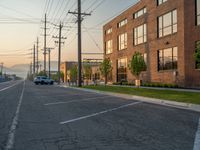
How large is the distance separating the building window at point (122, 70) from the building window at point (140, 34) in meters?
5.38

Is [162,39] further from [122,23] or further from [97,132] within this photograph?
[97,132]

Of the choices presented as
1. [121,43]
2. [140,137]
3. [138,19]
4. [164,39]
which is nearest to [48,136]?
[140,137]

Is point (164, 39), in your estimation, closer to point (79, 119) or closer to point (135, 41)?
point (135, 41)

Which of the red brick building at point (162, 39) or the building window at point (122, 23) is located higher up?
the building window at point (122, 23)

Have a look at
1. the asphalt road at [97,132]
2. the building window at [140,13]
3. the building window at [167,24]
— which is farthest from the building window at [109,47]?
the asphalt road at [97,132]

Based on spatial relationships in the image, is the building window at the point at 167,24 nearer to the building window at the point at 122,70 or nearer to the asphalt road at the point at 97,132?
the building window at the point at 122,70

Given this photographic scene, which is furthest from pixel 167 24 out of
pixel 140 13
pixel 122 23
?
pixel 122 23

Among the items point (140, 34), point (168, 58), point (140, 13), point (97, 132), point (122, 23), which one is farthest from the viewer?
point (122, 23)

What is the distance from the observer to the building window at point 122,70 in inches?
2024

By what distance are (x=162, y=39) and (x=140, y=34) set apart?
791 cm

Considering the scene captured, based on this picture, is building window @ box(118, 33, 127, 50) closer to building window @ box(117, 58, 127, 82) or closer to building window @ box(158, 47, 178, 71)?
building window @ box(117, 58, 127, 82)

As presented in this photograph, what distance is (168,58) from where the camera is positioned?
36.4 metres

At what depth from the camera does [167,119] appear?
39.6ft

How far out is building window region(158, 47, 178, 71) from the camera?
1374 inches
